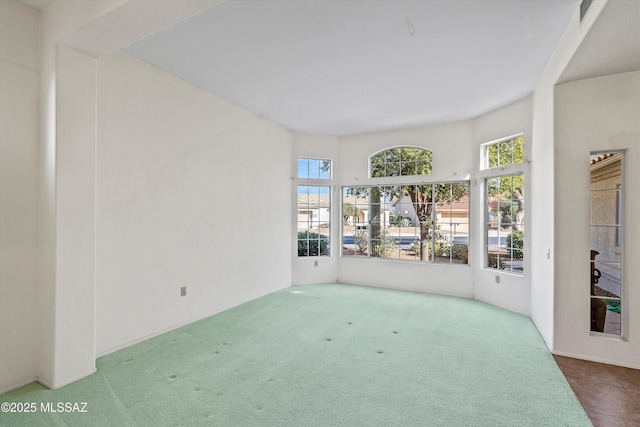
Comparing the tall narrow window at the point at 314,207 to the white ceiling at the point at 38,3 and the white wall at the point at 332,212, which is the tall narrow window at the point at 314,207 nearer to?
the white wall at the point at 332,212

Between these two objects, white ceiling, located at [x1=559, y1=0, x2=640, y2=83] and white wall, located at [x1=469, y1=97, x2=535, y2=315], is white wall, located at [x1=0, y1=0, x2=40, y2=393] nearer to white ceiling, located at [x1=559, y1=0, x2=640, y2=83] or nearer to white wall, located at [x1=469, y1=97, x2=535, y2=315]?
white ceiling, located at [x1=559, y1=0, x2=640, y2=83]

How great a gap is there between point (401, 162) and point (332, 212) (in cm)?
166

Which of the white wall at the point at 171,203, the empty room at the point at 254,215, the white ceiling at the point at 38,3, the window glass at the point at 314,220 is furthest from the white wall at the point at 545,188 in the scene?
the white ceiling at the point at 38,3

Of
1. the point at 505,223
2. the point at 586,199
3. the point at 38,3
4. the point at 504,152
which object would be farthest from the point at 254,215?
the point at 586,199

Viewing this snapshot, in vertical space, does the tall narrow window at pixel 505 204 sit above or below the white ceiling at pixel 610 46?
below

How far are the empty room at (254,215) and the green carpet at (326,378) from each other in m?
0.02

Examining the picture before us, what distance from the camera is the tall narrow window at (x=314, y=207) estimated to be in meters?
6.25

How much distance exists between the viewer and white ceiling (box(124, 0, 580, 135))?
2539 mm

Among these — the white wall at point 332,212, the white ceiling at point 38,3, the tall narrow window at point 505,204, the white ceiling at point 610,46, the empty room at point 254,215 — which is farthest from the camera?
the white wall at point 332,212

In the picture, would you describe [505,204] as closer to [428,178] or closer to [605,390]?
[428,178]

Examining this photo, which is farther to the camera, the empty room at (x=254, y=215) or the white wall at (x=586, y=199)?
the white wall at (x=586, y=199)

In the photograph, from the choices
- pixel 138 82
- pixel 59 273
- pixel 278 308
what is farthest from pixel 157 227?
pixel 278 308

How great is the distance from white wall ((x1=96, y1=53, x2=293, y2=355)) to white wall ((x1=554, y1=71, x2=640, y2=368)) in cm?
398

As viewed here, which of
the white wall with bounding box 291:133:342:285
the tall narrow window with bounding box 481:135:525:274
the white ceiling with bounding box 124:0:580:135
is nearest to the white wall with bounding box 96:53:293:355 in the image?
the white ceiling with bounding box 124:0:580:135
